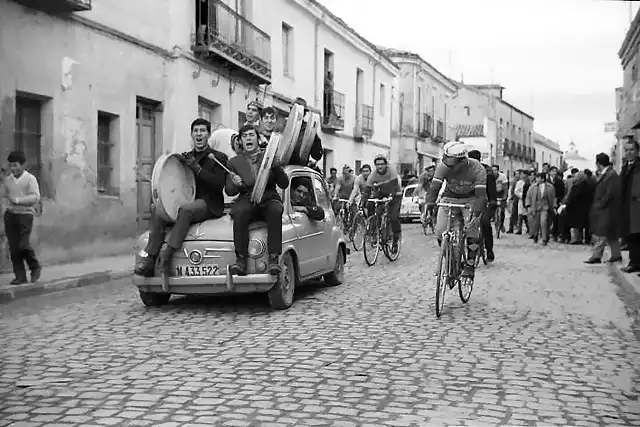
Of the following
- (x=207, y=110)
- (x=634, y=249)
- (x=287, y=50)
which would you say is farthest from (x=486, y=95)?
(x=634, y=249)

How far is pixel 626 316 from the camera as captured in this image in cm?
888

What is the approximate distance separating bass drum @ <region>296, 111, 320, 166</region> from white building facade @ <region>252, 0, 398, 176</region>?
12.5 meters

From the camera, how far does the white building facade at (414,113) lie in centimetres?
4325

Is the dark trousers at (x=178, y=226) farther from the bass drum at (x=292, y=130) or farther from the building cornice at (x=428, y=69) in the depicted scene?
the building cornice at (x=428, y=69)

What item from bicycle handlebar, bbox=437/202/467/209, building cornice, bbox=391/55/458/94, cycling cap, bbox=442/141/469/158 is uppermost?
building cornice, bbox=391/55/458/94

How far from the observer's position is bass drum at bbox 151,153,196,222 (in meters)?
8.62

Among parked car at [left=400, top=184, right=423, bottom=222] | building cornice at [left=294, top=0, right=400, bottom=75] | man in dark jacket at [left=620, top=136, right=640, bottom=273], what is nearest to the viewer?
man in dark jacket at [left=620, top=136, right=640, bottom=273]

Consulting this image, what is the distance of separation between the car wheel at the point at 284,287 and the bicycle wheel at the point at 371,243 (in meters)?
4.56

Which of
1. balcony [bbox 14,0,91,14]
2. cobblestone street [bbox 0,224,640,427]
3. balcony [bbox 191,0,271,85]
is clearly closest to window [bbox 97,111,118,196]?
balcony [bbox 14,0,91,14]

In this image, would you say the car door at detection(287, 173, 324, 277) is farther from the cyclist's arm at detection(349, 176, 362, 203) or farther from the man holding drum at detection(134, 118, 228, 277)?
the cyclist's arm at detection(349, 176, 362, 203)

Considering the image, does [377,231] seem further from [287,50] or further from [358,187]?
[287,50]

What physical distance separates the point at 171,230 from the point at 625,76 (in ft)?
74.0

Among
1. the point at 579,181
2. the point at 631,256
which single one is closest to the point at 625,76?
the point at 579,181

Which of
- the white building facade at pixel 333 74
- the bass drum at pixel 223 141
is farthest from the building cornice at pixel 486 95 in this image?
the bass drum at pixel 223 141
